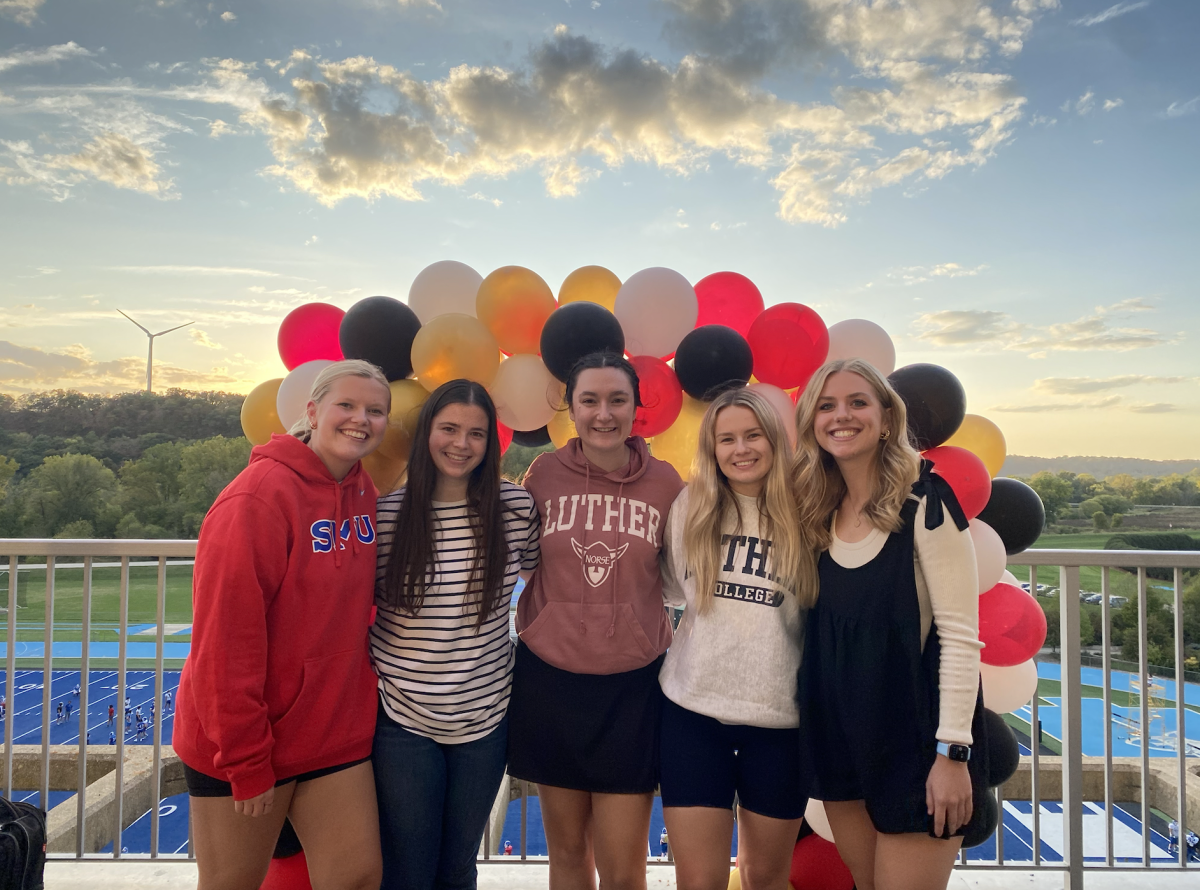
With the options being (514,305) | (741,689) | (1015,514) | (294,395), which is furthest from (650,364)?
(1015,514)

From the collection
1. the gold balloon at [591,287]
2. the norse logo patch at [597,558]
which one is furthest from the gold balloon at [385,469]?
the gold balloon at [591,287]

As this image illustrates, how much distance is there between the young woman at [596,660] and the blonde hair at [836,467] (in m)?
0.46

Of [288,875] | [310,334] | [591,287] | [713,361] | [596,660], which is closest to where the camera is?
[596,660]

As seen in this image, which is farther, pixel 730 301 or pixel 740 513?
pixel 730 301

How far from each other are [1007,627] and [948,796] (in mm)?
982

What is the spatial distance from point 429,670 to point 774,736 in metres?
1.01

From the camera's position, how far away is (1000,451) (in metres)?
2.58

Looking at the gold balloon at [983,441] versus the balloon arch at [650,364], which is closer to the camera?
→ the balloon arch at [650,364]

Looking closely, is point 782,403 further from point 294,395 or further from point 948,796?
point 294,395

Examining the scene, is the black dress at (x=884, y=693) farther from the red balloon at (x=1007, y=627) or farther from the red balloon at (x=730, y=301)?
the red balloon at (x=730, y=301)

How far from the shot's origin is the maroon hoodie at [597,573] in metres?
1.95

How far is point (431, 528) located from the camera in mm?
1907

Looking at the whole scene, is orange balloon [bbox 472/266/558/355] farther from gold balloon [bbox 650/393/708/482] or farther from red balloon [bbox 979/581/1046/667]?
red balloon [bbox 979/581/1046/667]

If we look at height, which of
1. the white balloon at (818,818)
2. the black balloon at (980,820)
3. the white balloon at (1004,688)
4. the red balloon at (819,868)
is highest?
the white balloon at (1004,688)
